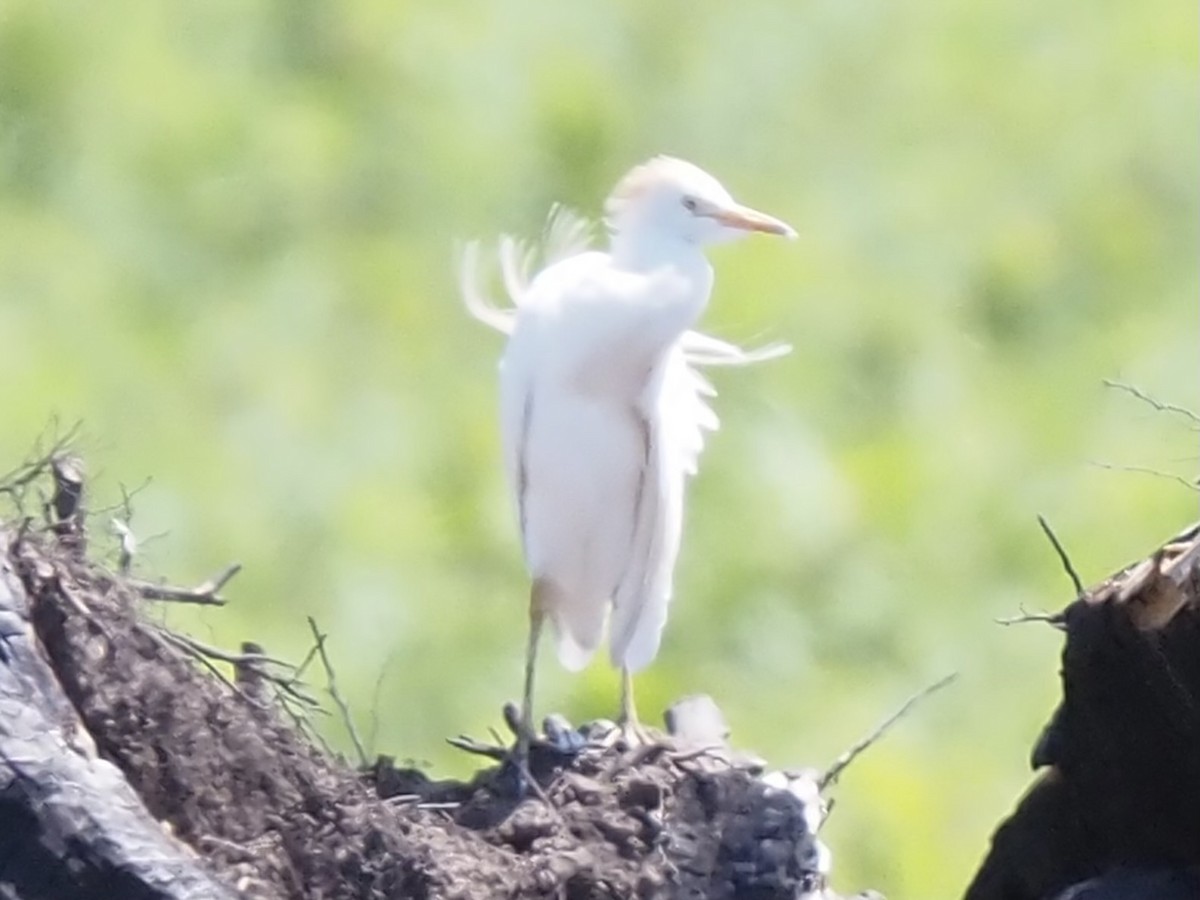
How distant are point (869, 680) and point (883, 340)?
1.27 feet

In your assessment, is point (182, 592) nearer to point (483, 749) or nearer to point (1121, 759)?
point (483, 749)

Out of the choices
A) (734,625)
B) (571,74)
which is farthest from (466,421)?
(571,74)

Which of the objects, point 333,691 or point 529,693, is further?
point 529,693

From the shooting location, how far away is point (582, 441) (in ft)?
4.46

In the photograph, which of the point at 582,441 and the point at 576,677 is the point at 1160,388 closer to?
the point at 576,677

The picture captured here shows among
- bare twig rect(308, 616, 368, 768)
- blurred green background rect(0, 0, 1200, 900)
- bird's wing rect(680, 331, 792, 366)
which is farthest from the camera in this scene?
blurred green background rect(0, 0, 1200, 900)

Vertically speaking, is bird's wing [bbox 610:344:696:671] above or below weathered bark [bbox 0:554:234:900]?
above

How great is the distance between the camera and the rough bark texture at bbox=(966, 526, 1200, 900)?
3.16 ft

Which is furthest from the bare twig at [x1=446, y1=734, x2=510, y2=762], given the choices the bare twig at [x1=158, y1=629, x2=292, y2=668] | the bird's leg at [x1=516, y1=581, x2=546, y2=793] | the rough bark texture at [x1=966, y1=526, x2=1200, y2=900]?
the rough bark texture at [x1=966, y1=526, x2=1200, y2=900]

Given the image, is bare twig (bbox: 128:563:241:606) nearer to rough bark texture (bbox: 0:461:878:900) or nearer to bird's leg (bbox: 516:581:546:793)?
rough bark texture (bbox: 0:461:878:900)

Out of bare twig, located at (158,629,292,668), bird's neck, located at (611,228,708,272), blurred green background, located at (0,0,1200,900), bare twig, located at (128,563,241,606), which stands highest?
blurred green background, located at (0,0,1200,900)

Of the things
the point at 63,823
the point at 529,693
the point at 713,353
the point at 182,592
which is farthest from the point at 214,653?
the point at 713,353

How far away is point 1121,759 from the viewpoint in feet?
3.43

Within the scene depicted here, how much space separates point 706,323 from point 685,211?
0.48m
